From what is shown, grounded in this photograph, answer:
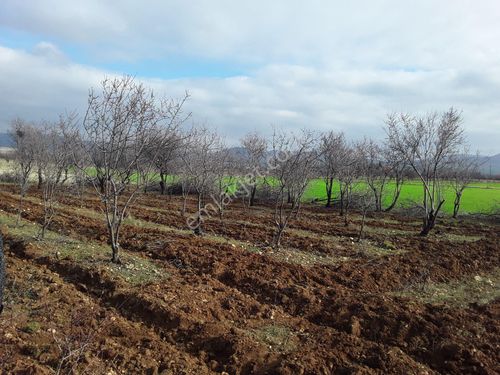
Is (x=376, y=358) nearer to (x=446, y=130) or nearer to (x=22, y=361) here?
(x=22, y=361)

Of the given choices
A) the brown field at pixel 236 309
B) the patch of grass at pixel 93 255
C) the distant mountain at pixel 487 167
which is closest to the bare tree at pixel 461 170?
the distant mountain at pixel 487 167

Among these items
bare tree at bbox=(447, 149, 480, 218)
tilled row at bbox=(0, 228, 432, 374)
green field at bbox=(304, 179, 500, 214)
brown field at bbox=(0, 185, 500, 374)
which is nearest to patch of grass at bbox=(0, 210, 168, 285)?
brown field at bbox=(0, 185, 500, 374)

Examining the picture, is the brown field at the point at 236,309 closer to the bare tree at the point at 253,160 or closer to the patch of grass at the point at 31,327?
the patch of grass at the point at 31,327

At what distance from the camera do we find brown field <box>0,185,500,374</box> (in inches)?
181

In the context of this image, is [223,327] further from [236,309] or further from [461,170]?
[461,170]

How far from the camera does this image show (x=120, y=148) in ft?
25.2

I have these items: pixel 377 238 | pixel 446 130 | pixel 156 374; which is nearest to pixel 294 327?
pixel 156 374

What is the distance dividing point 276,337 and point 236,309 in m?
0.99

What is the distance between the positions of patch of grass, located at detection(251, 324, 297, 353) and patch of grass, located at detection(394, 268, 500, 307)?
10.8ft

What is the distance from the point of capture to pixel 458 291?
8492 mm

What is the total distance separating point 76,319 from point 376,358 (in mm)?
3612

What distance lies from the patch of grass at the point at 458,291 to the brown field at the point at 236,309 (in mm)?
42

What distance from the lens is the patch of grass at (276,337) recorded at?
5.16 meters

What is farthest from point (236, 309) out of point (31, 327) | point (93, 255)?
point (93, 255)
